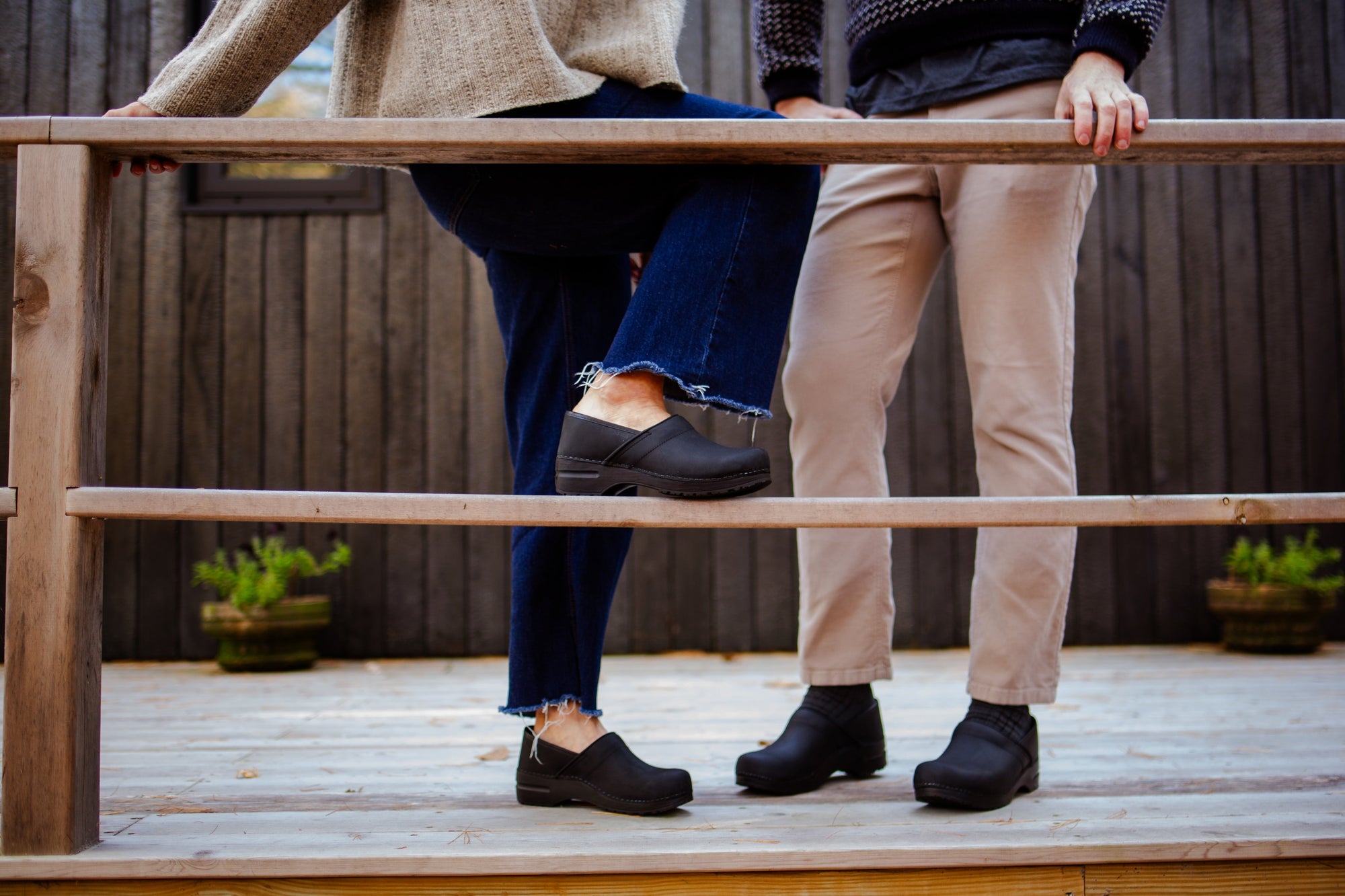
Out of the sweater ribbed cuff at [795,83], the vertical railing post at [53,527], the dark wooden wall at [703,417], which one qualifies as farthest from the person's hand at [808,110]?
the dark wooden wall at [703,417]

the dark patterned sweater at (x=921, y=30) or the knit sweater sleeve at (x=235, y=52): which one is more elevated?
the dark patterned sweater at (x=921, y=30)

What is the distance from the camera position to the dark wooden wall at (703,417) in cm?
276

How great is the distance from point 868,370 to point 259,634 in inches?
79.2

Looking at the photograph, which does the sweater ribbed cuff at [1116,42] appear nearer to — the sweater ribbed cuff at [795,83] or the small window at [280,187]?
the sweater ribbed cuff at [795,83]

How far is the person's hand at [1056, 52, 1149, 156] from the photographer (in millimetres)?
965

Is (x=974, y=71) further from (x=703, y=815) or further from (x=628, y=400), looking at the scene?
(x=703, y=815)

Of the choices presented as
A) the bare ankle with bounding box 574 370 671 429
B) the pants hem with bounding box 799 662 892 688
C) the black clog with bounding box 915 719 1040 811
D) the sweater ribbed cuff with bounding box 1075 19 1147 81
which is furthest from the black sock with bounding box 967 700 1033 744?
the sweater ribbed cuff with bounding box 1075 19 1147 81

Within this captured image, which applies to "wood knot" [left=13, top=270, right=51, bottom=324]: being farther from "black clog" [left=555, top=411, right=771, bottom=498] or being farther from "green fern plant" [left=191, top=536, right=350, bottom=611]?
"green fern plant" [left=191, top=536, right=350, bottom=611]

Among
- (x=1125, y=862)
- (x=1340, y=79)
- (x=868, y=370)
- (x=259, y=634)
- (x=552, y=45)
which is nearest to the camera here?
(x=1125, y=862)

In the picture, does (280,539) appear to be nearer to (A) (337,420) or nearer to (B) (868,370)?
(A) (337,420)

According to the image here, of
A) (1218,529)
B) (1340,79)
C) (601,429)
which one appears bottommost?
(1218,529)

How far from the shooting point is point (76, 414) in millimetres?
930

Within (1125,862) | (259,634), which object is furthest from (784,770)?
(259,634)

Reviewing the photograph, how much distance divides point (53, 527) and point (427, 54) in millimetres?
626
